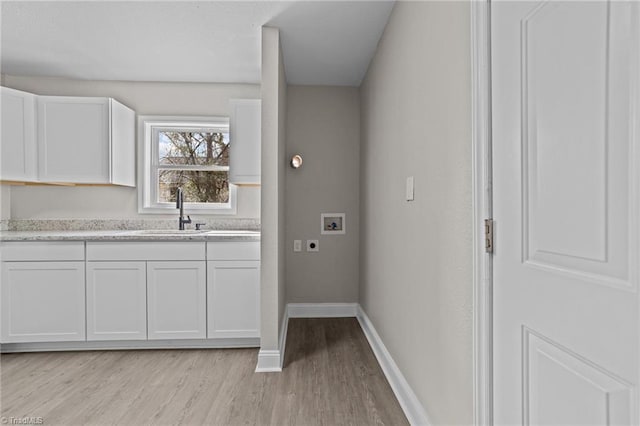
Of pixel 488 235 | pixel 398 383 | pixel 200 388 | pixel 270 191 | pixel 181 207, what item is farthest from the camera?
pixel 181 207

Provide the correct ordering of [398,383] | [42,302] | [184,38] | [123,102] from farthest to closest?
1. [123,102]
2. [42,302]
3. [184,38]
4. [398,383]

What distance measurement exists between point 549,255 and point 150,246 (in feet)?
8.65

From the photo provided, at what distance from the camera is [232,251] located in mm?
2812

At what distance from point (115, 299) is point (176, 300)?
0.45m

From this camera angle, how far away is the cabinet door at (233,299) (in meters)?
2.80

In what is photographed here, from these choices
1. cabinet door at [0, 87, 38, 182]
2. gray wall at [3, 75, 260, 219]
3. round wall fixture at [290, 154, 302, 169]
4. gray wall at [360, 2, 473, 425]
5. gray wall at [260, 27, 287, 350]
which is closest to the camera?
gray wall at [360, 2, 473, 425]

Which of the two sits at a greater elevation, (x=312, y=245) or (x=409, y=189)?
(x=409, y=189)

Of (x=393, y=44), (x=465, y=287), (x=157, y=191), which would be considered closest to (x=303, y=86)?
(x=393, y=44)

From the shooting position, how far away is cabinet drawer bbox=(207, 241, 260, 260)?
2803 millimetres

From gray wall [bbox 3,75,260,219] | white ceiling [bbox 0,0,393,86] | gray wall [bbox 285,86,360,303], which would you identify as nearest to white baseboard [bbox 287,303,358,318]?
gray wall [bbox 285,86,360,303]

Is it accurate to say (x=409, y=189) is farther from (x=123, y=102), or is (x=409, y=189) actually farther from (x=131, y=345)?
(x=123, y=102)

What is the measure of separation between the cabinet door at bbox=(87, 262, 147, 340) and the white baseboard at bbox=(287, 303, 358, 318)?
1.41 m

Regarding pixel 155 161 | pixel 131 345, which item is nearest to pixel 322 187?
pixel 155 161

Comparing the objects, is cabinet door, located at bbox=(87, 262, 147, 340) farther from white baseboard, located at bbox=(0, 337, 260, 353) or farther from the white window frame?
the white window frame
